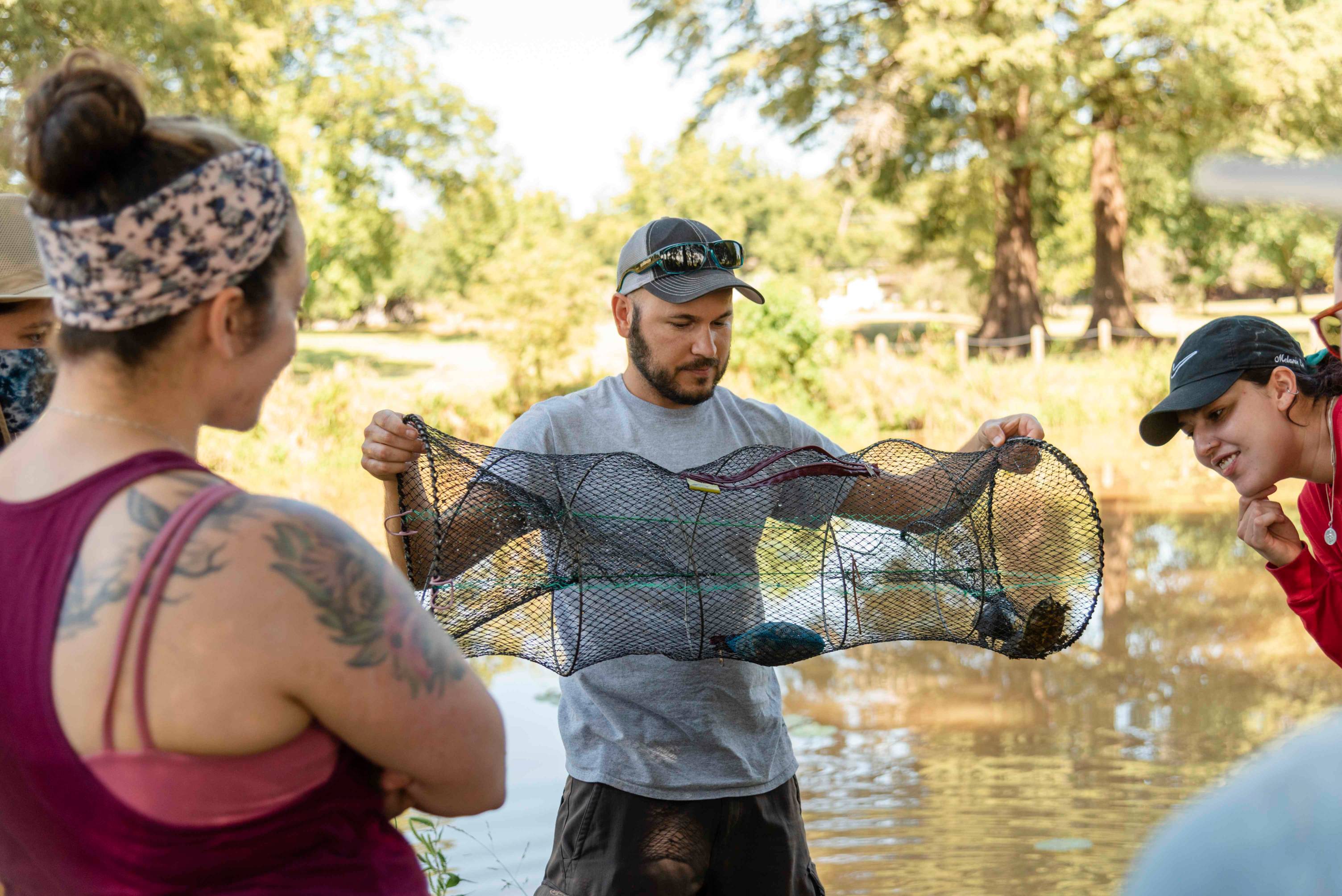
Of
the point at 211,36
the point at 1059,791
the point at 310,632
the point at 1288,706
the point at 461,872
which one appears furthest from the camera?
the point at 211,36

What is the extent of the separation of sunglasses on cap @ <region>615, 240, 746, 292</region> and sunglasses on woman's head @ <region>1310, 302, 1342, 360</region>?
1526 mm

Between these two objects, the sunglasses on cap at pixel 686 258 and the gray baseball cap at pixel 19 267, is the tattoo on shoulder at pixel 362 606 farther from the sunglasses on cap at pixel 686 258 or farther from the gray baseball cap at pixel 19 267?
the sunglasses on cap at pixel 686 258

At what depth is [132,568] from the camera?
1342mm

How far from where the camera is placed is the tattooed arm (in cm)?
139

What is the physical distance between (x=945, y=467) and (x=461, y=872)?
3.64 metres

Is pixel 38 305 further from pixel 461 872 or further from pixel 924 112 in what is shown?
pixel 924 112

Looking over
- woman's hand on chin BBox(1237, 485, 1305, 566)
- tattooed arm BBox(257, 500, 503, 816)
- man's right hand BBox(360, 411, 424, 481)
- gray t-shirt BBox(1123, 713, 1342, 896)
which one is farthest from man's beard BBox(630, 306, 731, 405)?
gray t-shirt BBox(1123, 713, 1342, 896)

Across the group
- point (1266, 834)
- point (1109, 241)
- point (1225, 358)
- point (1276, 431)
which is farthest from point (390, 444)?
point (1109, 241)

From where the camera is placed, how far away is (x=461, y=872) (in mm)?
5637

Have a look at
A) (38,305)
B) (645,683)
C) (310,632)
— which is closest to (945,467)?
(645,683)

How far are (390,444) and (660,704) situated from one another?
97 centimetres

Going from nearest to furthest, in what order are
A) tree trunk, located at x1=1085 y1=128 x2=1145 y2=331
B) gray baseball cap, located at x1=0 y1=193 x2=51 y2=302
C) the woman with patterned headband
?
the woman with patterned headband
gray baseball cap, located at x1=0 y1=193 x2=51 y2=302
tree trunk, located at x1=1085 y1=128 x2=1145 y2=331

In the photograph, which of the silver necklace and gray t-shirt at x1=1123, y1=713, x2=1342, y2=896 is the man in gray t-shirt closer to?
the silver necklace

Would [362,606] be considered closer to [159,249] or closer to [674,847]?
[159,249]
